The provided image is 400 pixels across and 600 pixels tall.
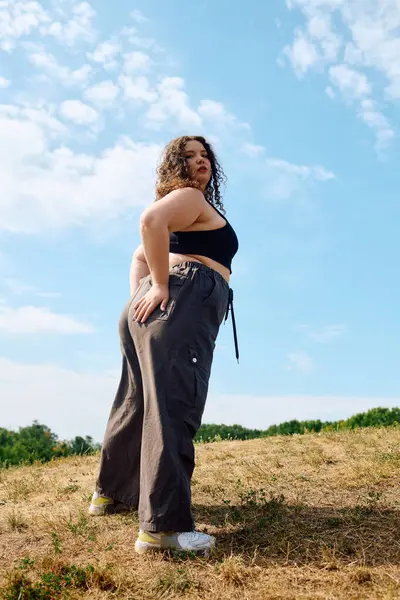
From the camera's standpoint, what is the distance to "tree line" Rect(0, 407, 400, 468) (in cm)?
1345

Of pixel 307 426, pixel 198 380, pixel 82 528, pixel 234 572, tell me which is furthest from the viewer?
pixel 307 426

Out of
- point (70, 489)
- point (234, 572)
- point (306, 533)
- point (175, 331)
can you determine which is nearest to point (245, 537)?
point (306, 533)

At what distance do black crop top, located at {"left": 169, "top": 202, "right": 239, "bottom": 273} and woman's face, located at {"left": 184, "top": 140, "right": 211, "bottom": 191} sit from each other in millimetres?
510

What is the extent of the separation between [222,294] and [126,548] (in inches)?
85.5

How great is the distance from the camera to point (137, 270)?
584cm

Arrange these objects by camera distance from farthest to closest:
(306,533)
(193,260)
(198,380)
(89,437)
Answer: (89,437) → (306,533) → (193,260) → (198,380)

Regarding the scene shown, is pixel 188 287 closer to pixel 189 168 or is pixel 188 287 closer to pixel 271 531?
pixel 189 168

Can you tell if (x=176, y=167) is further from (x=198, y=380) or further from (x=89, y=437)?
(x=89, y=437)

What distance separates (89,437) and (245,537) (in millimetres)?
10857

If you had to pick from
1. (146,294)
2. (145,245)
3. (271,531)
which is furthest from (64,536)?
(145,245)

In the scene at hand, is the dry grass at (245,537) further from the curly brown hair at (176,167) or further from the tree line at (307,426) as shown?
the tree line at (307,426)

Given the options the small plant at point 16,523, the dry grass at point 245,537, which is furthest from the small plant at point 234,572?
the small plant at point 16,523

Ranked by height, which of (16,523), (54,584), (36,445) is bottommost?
(54,584)

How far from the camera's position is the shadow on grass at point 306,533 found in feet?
15.5
